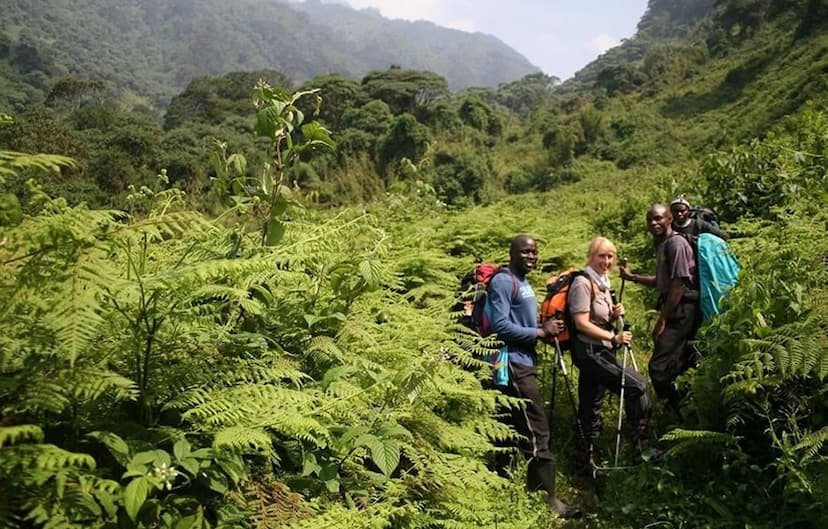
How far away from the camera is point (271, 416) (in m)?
1.72

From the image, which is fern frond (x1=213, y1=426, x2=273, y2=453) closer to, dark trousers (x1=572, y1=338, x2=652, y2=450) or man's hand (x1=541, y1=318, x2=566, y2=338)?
man's hand (x1=541, y1=318, x2=566, y2=338)

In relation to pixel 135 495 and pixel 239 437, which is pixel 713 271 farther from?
pixel 135 495

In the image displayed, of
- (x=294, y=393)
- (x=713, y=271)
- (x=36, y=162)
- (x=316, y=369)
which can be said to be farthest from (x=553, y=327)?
(x=36, y=162)

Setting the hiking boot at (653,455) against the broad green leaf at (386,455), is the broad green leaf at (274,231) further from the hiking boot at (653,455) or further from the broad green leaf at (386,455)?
the hiking boot at (653,455)

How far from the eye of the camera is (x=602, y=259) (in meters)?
3.95

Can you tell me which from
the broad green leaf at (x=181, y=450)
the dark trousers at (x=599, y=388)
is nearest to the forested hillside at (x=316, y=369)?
the broad green leaf at (x=181, y=450)

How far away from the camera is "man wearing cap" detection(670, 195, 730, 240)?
4.35 metres

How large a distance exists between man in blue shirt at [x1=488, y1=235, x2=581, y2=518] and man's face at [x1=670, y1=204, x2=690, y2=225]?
1.51 meters

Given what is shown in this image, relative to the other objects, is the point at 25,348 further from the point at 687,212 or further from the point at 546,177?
the point at 546,177

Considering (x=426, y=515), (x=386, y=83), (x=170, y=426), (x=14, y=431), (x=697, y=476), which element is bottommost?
(x=697, y=476)

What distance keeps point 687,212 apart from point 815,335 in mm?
2000

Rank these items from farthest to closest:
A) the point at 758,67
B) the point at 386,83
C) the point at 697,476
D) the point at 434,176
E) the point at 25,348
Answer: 1. the point at 386,83
2. the point at 758,67
3. the point at 434,176
4. the point at 697,476
5. the point at 25,348

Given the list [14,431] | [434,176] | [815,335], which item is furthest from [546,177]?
[14,431]

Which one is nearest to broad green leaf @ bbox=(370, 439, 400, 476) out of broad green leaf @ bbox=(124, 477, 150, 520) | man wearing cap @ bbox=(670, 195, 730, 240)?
broad green leaf @ bbox=(124, 477, 150, 520)
